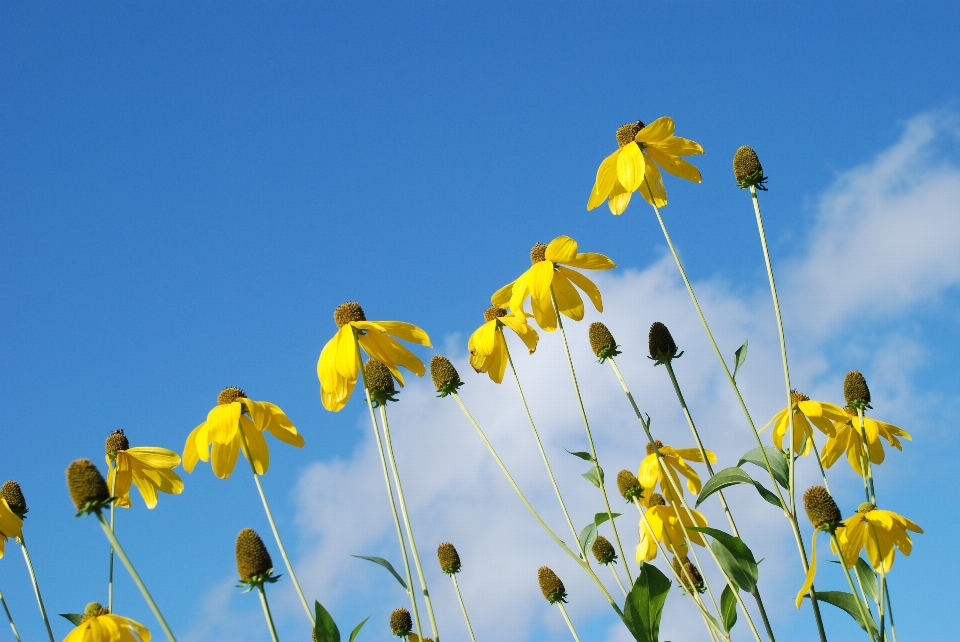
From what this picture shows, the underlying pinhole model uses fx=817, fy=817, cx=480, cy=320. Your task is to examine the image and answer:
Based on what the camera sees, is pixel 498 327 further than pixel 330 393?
Yes

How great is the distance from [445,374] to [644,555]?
80.1 inches

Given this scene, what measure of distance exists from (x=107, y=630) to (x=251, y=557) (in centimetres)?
106

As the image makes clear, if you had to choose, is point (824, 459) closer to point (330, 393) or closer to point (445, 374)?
point (445, 374)

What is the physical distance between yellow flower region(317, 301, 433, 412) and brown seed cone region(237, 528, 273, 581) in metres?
0.86

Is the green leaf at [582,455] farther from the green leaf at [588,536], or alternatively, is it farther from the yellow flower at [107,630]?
the yellow flower at [107,630]

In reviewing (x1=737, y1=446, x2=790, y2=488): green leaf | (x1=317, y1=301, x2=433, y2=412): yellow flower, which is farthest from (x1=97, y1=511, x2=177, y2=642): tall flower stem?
(x1=737, y1=446, x2=790, y2=488): green leaf

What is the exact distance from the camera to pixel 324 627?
2555 mm

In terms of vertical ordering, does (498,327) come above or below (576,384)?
Answer: above

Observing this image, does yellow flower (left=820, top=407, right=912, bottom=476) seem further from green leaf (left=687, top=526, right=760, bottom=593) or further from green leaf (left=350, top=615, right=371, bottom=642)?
green leaf (left=350, top=615, right=371, bottom=642)

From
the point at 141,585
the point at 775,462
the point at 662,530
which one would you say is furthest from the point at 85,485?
the point at 662,530

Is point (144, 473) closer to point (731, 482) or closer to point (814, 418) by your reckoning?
point (731, 482)

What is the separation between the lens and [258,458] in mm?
3652

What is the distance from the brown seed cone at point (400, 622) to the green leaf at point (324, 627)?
2.44m

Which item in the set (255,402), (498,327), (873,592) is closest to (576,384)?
(498,327)
